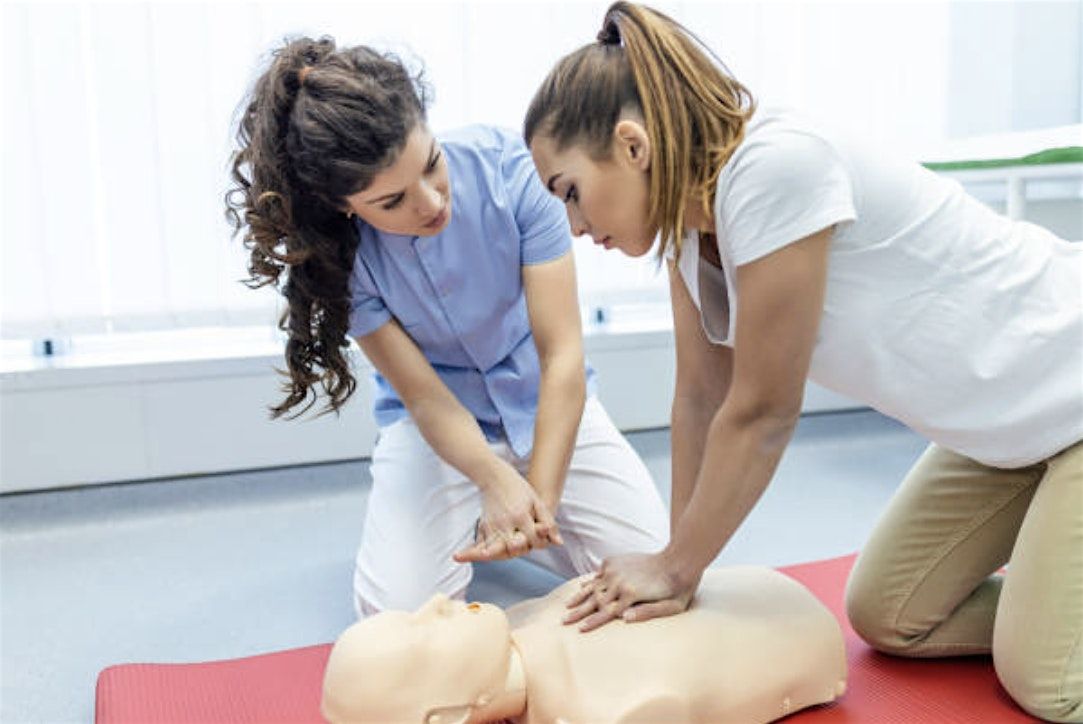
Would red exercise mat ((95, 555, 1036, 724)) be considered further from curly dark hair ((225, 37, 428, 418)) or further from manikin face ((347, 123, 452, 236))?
manikin face ((347, 123, 452, 236))

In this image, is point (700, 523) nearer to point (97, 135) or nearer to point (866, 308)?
point (866, 308)

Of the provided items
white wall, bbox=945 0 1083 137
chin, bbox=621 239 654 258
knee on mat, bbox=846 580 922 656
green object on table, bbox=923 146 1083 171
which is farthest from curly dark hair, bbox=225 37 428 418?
white wall, bbox=945 0 1083 137

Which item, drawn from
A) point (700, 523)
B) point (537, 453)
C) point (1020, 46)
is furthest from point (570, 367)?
point (1020, 46)

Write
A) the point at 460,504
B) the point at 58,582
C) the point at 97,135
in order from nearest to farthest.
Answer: the point at 460,504, the point at 58,582, the point at 97,135

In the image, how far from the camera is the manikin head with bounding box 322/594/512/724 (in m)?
1.17

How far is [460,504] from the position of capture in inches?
71.5

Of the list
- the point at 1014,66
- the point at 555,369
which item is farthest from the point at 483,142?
the point at 1014,66

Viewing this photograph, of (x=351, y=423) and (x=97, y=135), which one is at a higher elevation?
(x=97, y=135)

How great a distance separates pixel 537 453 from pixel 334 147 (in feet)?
1.78

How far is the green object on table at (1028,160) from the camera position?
2.20 meters

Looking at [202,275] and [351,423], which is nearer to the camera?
[202,275]

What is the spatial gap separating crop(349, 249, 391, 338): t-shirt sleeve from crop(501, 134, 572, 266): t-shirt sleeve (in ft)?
0.77

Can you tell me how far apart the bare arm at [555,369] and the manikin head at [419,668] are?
414mm

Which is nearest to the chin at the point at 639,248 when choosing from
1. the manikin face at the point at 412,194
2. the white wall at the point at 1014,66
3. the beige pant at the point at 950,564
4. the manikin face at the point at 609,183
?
the manikin face at the point at 609,183
